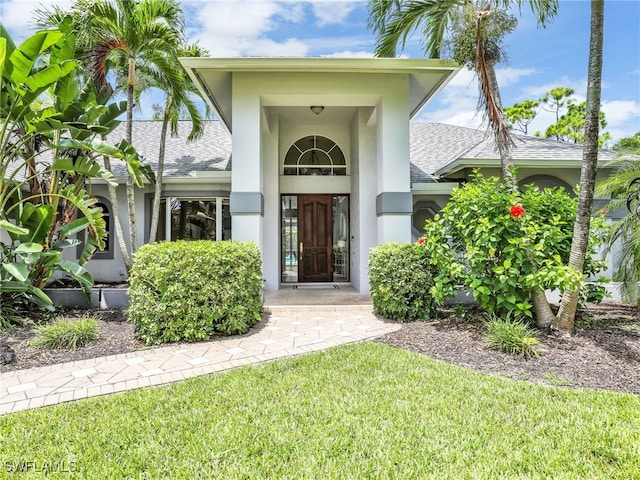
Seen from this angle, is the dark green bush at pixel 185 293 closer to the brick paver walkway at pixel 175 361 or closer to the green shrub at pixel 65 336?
the brick paver walkway at pixel 175 361

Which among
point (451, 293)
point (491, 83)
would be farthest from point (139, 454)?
point (491, 83)

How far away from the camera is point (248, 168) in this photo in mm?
8227

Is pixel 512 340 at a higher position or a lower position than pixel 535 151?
lower

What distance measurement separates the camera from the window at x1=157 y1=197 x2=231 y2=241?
11.3 metres

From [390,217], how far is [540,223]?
3302 mm

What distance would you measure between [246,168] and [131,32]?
401 cm

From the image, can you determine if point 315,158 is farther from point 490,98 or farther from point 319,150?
point 490,98

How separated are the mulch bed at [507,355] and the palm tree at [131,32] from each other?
5981 mm

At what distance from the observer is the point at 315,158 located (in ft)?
38.7

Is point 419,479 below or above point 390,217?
below

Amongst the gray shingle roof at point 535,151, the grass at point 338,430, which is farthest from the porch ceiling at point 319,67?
the grass at point 338,430

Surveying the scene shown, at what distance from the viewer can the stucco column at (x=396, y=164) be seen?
8.44m

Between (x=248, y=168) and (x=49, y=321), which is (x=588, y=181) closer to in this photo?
(x=248, y=168)

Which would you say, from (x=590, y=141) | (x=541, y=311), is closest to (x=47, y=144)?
(x=590, y=141)
